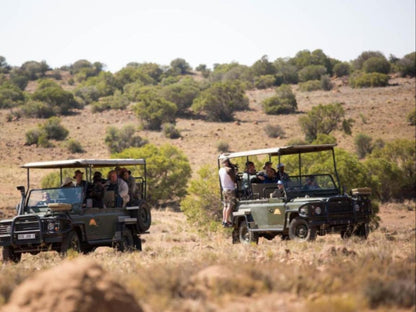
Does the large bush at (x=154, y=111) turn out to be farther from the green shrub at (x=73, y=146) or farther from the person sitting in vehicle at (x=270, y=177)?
the person sitting in vehicle at (x=270, y=177)

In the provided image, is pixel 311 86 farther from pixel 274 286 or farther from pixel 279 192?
pixel 274 286

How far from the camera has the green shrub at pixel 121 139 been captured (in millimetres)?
A: 50375

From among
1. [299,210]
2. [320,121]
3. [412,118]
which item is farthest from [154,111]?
[299,210]

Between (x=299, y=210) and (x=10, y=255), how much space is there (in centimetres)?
600

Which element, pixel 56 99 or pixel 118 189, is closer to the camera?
pixel 118 189

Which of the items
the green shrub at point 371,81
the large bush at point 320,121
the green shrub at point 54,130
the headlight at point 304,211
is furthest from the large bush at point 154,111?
the headlight at point 304,211

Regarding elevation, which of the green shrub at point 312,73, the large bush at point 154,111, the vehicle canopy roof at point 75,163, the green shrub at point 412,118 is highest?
the green shrub at point 312,73

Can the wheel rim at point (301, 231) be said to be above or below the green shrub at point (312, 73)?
below

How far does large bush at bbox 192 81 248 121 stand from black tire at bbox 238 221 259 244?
141 ft

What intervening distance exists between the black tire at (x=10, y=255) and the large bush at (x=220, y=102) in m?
45.8

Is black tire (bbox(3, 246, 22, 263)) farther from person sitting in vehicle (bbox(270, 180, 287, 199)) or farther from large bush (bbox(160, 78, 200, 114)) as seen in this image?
large bush (bbox(160, 78, 200, 114))

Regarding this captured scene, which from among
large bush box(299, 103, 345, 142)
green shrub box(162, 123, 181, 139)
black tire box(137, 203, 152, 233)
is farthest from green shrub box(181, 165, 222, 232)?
green shrub box(162, 123, 181, 139)

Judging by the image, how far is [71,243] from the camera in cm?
1455

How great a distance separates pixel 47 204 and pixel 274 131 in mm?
38979
